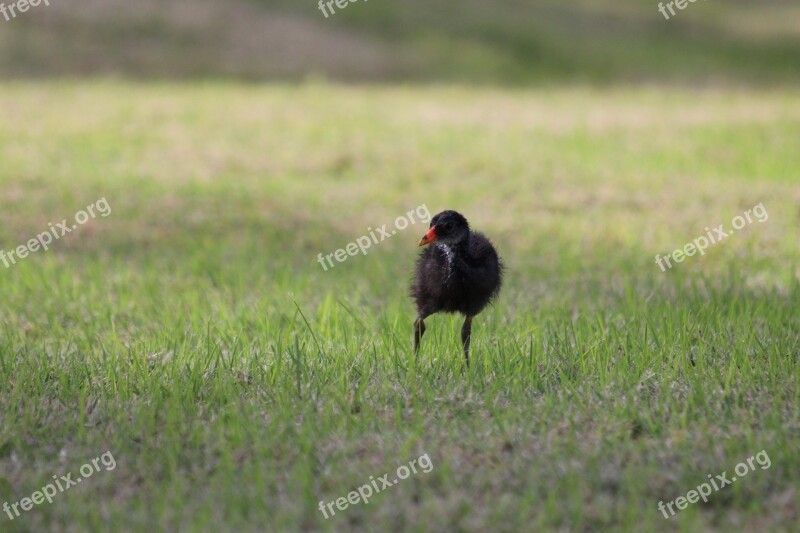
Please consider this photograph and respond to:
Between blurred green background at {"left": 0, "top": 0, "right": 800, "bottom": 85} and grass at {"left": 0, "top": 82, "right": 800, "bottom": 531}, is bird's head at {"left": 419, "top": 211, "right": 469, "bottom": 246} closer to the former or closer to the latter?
grass at {"left": 0, "top": 82, "right": 800, "bottom": 531}

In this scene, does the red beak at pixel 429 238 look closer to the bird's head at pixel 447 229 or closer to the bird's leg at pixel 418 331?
the bird's head at pixel 447 229

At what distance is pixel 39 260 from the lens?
9.82 meters

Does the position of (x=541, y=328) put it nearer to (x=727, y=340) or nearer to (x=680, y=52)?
(x=727, y=340)

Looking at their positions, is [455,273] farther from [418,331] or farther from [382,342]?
[382,342]

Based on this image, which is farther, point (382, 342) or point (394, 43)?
point (394, 43)

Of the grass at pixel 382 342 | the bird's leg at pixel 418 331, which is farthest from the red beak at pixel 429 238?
the grass at pixel 382 342

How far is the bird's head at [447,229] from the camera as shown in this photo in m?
5.86

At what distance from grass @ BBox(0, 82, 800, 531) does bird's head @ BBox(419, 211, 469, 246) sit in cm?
69

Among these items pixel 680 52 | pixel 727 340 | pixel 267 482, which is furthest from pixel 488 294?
pixel 680 52

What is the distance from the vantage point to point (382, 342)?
639cm

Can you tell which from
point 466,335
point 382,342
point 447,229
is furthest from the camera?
point 382,342

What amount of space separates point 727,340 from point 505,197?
6.88 meters

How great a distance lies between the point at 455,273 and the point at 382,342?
709mm

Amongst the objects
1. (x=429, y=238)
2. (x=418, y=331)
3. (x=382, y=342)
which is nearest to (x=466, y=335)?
(x=418, y=331)
